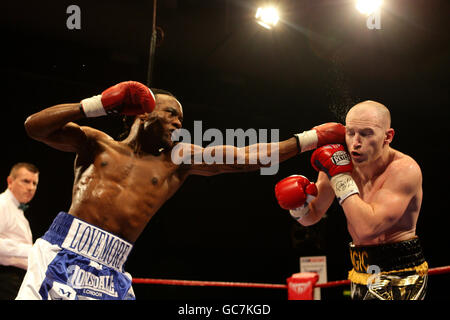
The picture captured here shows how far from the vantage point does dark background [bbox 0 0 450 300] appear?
13.7ft

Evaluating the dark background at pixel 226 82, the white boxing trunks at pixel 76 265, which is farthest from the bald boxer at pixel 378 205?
the dark background at pixel 226 82

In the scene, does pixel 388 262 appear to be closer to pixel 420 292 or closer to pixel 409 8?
pixel 420 292

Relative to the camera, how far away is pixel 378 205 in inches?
62.3

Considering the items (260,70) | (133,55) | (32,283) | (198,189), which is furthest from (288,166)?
(32,283)

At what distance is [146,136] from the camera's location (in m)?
2.10

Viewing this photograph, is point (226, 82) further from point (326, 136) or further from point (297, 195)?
point (297, 195)

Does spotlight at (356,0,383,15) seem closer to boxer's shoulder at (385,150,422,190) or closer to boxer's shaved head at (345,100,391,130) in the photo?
boxer's shaved head at (345,100,391,130)

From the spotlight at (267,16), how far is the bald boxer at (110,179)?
2.25m

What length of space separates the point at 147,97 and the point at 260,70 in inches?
142

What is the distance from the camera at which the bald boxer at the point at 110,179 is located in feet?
5.68
